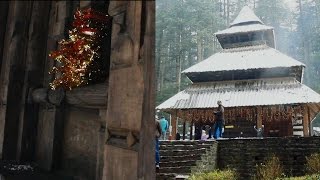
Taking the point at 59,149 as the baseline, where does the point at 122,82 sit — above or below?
above

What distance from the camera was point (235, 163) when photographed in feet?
43.5

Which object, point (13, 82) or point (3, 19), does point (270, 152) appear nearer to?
point (13, 82)

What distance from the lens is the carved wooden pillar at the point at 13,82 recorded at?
211 inches

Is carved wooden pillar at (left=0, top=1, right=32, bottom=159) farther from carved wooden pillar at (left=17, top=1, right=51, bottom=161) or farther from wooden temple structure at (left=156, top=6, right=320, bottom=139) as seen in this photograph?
wooden temple structure at (left=156, top=6, right=320, bottom=139)

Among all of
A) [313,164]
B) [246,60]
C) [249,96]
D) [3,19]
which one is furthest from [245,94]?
[3,19]

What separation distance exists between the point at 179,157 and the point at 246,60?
494 inches

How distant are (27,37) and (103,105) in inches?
101

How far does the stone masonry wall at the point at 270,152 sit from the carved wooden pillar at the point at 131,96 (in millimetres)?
10445

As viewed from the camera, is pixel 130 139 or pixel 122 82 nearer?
pixel 130 139

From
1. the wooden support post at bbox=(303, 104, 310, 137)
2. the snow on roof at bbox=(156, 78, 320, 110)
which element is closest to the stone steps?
→ the snow on roof at bbox=(156, 78, 320, 110)

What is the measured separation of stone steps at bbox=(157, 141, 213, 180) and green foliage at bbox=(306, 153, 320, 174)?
133 inches

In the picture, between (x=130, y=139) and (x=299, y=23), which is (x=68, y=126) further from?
(x=299, y=23)

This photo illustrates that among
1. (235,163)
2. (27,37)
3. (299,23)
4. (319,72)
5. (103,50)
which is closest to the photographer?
(103,50)

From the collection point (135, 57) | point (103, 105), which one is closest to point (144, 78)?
point (135, 57)
